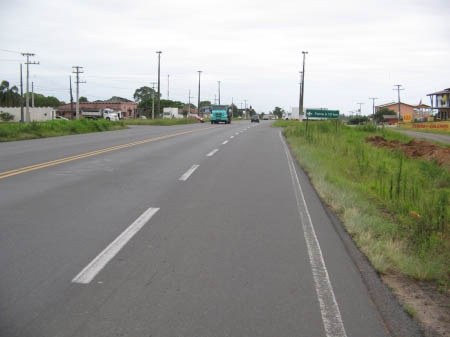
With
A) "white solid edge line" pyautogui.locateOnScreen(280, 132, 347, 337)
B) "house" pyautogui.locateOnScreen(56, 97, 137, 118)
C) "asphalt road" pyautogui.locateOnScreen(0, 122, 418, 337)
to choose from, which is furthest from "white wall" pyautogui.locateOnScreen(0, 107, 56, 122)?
"white solid edge line" pyautogui.locateOnScreen(280, 132, 347, 337)

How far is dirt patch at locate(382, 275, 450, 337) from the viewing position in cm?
459

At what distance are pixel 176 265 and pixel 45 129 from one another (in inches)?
1239

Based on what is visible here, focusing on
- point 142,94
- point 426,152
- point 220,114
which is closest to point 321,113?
point 426,152

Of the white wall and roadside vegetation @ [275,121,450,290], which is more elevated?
the white wall

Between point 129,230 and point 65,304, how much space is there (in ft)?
9.38

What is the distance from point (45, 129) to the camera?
35.3 metres

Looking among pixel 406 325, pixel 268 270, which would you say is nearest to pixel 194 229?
pixel 268 270

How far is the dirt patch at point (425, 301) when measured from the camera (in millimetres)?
4586

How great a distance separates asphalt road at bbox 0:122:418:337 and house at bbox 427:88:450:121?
310 ft

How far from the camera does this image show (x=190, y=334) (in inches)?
165

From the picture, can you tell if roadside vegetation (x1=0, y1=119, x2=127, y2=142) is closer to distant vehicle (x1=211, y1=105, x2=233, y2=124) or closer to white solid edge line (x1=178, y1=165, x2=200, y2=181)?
white solid edge line (x1=178, y1=165, x2=200, y2=181)

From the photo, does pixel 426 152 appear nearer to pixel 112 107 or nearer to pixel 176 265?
pixel 176 265

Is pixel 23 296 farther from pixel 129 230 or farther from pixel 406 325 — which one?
pixel 406 325

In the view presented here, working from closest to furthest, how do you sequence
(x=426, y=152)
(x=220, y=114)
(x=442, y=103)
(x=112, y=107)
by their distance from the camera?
1. (x=426, y=152)
2. (x=220, y=114)
3. (x=442, y=103)
4. (x=112, y=107)
